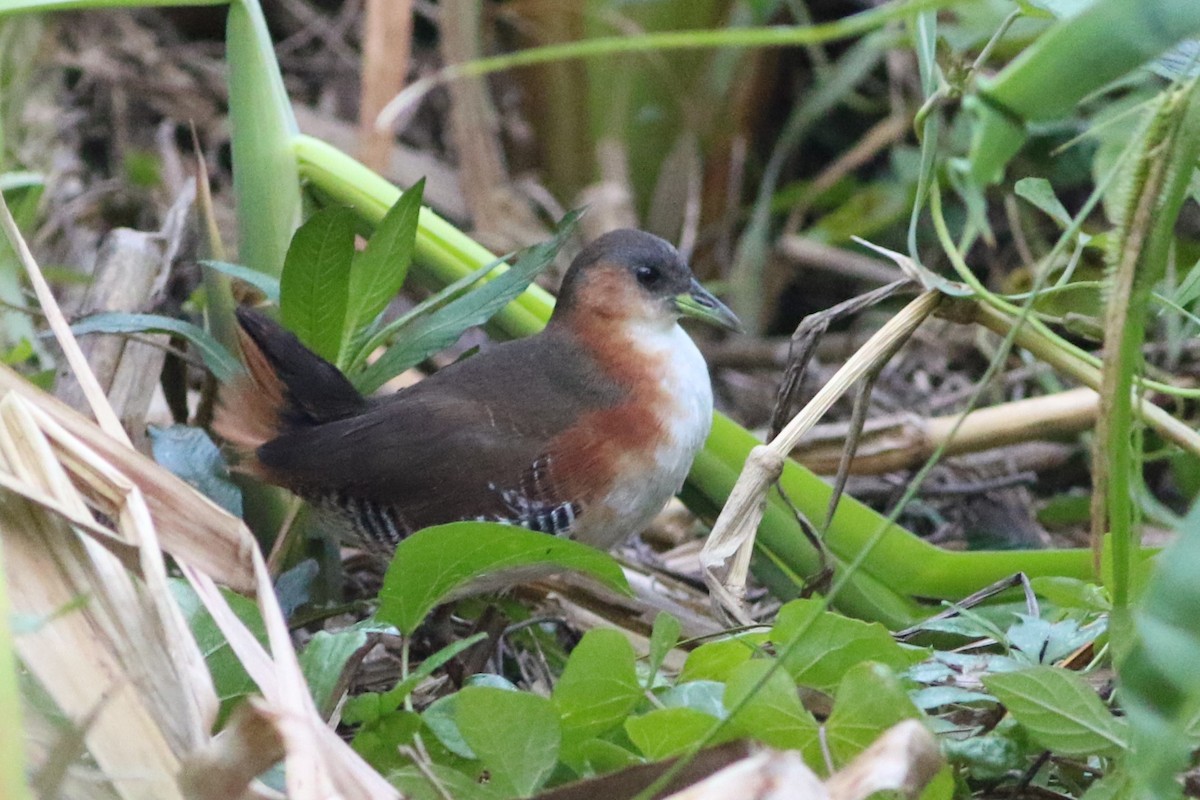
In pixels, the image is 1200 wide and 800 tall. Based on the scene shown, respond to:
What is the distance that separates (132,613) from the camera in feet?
3.23

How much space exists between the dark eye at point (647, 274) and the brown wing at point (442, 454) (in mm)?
269

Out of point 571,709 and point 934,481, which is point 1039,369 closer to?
point 934,481

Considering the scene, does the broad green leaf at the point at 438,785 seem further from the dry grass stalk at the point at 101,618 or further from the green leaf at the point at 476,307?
the green leaf at the point at 476,307

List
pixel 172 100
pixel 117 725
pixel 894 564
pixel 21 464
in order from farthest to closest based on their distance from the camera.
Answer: pixel 172 100, pixel 894 564, pixel 21 464, pixel 117 725

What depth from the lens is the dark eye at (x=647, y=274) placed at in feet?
5.68

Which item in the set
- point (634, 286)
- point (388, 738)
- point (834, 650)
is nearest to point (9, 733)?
point (388, 738)

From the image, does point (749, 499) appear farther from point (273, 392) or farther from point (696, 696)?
point (273, 392)

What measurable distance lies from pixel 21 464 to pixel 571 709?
0.45 metres

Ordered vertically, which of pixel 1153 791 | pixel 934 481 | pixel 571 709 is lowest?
pixel 934 481

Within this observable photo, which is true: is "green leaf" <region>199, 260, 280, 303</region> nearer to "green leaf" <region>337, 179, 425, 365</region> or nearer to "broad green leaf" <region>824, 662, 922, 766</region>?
"green leaf" <region>337, 179, 425, 365</region>

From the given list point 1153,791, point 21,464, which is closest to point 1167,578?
point 1153,791

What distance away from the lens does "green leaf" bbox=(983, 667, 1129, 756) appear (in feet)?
3.01

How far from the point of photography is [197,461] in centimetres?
151

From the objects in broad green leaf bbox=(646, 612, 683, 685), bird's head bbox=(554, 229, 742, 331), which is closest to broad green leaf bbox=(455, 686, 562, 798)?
broad green leaf bbox=(646, 612, 683, 685)
